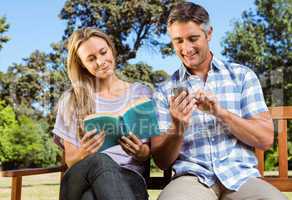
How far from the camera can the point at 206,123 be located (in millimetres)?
1638

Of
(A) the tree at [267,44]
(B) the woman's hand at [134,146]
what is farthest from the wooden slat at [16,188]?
(A) the tree at [267,44]

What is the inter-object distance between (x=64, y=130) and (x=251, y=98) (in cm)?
68

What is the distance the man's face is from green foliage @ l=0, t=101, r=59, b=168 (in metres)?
8.59

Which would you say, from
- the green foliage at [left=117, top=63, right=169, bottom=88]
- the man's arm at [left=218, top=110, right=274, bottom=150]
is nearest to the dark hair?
the man's arm at [left=218, top=110, right=274, bottom=150]

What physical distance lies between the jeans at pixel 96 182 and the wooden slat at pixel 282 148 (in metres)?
0.81

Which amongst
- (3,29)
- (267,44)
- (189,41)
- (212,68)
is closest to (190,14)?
(189,41)

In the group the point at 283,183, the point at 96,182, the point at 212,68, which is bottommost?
the point at 283,183

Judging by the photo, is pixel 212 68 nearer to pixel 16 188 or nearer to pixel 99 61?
pixel 99 61

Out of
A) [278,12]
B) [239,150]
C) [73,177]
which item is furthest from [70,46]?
[278,12]

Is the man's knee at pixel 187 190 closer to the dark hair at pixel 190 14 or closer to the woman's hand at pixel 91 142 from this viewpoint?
the woman's hand at pixel 91 142

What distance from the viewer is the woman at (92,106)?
1.54 m

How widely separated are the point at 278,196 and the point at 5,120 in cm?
973

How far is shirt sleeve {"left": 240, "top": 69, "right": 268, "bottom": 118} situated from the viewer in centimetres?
161

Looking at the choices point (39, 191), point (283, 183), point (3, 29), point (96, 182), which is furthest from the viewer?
point (3, 29)
